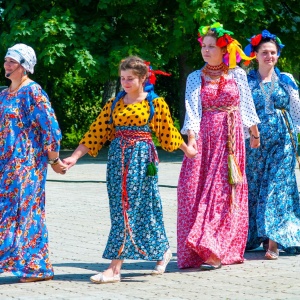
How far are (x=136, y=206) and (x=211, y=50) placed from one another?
1460 mm

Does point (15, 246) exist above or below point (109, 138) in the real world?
below

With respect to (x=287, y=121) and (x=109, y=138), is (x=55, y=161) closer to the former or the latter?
(x=109, y=138)

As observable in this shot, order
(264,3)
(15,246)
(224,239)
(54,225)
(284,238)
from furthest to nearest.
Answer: (264,3), (54,225), (284,238), (224,239), (15,246)

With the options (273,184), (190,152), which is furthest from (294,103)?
(190,152)

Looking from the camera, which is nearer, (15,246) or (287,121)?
(15,246)

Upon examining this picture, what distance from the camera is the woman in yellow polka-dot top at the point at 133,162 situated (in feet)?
24.0

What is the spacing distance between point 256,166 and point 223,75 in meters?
1.04

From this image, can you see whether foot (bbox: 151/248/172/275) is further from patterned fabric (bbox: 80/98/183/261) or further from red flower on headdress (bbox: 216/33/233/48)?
red flower on headdress (bbox: 216/33/233/48)

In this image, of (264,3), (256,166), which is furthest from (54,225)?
(264,3)

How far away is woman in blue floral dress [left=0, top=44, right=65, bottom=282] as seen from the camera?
7.13 meters

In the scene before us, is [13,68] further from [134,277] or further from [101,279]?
[134,277]

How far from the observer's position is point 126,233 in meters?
7.30

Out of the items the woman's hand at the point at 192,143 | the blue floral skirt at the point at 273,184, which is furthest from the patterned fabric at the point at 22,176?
the blue floral skirt at the point at 273,184

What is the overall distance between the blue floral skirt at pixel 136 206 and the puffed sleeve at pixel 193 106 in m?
0.56
